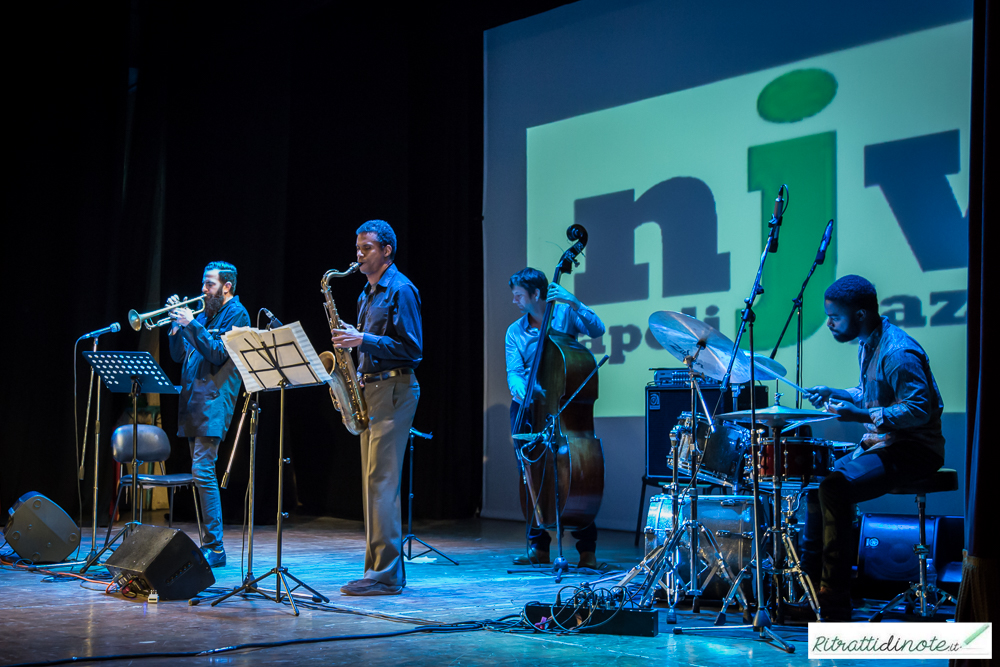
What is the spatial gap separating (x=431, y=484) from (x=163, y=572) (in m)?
3.98

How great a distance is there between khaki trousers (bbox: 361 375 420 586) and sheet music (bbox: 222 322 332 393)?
1.23ft

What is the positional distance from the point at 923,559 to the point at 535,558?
7.15ft

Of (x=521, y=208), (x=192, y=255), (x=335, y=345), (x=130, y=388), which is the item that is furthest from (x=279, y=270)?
(x=335, y=345)

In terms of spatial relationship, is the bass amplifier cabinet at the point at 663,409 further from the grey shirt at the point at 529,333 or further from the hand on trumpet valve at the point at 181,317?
the hand on trumpet valve at the point at 181,317

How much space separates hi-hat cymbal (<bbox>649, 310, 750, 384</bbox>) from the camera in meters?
3.96

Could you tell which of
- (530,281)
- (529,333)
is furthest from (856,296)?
(529,333)

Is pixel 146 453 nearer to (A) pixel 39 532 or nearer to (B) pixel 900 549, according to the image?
(A) pixel 39 532

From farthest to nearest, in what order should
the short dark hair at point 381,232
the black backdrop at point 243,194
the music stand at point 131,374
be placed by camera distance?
1. the black backdrop at point 243,194
2. the music stand at point 131,374
3. the short dark hair at point 381,232

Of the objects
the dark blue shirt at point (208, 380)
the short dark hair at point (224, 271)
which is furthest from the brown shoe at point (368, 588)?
the short dark hair at point (224, 271)

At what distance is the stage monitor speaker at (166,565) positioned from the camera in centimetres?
432

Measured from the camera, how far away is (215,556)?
5.38 meters

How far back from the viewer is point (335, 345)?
13.9 feet

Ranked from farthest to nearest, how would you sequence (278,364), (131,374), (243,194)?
1. (243,194)
2. (131,374)
3. (278,364)

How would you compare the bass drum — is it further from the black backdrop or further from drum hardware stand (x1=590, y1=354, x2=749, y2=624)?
the black backdrop
